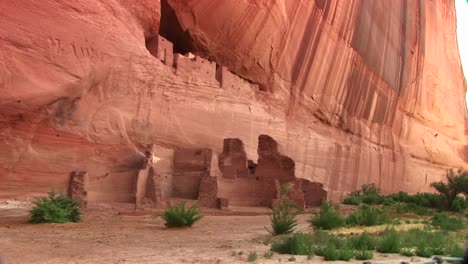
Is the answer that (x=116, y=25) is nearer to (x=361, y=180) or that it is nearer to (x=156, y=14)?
(x=156, y=14)

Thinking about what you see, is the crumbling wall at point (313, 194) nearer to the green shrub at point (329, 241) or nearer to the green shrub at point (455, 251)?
the green shrub at point (329, 241)

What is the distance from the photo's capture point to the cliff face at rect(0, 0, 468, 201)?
13406mm

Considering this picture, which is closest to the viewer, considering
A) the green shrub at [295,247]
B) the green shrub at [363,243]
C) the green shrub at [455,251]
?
the green shrub at [455,251]

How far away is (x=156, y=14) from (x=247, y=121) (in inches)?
224

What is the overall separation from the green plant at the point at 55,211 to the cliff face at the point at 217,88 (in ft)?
6.62

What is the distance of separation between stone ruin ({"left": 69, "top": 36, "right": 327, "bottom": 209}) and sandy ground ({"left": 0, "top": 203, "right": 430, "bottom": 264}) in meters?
2.30

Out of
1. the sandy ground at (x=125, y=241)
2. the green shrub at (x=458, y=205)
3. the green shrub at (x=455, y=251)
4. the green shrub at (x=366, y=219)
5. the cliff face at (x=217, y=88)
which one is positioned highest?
the cliff face at (x=217, y=88)

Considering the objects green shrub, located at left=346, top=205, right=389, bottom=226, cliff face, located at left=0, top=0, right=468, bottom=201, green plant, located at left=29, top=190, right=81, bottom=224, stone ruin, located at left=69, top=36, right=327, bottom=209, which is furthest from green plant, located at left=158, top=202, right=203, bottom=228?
cliff face, located at left=0, top=0, right=468, bottom=201

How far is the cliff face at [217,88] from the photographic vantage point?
13.4 meters

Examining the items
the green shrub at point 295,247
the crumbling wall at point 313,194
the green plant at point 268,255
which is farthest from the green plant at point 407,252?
the crumbling wall at point 313,194

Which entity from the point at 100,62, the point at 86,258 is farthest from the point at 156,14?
the point at 86,258

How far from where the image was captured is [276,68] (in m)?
22.2

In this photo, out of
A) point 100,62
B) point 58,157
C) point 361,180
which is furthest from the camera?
point 361,180

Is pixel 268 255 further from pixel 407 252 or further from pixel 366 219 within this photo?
pixel 366 219
